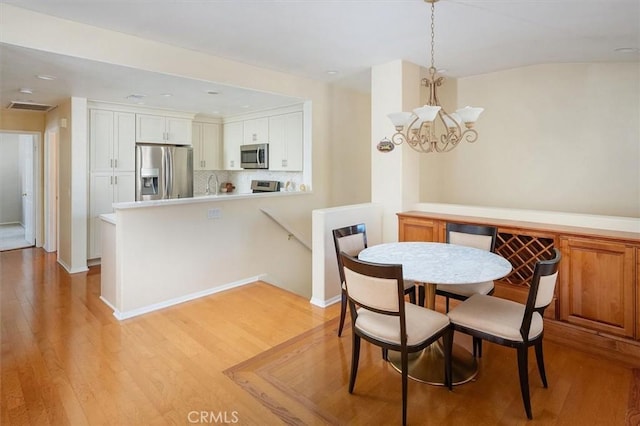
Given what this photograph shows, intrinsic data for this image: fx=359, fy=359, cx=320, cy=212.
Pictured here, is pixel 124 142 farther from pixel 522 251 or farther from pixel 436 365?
pixel 522 251

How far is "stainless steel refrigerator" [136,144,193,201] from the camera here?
229 inches

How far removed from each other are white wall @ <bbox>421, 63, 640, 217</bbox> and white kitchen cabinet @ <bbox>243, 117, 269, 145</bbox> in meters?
2.77

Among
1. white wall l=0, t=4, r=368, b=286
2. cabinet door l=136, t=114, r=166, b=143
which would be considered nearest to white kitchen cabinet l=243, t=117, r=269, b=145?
white wall l=0, t=4, r=368, b=286

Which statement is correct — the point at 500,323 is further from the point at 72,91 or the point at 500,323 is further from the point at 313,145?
the point at 72,91

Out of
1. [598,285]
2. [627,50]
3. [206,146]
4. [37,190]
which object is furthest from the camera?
[206,146]

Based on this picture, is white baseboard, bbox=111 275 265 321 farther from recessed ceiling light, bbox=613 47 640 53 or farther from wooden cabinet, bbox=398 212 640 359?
recessed ceiling light, bbox=613 47 640 53

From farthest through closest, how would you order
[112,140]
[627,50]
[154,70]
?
[112,140], [154,70], [627,50]

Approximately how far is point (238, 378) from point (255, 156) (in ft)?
14.4

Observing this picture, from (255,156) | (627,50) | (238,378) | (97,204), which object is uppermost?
(627,50)

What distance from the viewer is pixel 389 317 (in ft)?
7.34

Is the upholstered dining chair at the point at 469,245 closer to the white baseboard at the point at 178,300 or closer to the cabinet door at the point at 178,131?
the white baseboard at the point at 178,300

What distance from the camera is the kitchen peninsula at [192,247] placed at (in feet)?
11.4

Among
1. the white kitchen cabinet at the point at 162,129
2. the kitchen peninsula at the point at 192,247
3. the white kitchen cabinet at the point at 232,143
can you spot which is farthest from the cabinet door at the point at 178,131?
the kitchen peninsula at the point at 192,247

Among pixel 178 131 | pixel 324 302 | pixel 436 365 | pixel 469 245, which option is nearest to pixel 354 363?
pixel 436 365
